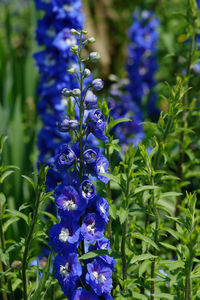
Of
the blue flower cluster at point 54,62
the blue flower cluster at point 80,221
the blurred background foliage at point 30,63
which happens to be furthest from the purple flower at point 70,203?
the blue flower cluster at point 54,62

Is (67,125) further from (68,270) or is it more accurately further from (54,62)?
(54,62)

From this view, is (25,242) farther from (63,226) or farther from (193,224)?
(193,224)

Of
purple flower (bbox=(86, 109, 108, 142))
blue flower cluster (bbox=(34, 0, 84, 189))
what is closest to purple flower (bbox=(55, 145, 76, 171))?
purple flower (bbox=(86, 109, 108, 142))

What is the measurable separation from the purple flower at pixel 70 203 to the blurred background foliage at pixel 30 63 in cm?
103

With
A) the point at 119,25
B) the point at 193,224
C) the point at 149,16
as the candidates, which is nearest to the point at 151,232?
the point at 193,224

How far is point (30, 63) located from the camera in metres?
3.81

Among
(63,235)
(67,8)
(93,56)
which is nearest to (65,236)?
(63,235)

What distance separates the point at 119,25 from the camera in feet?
16.9

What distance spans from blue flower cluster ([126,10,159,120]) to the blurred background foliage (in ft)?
0.42

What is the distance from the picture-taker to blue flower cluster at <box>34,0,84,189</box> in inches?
104

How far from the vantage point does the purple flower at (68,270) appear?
1219 mm

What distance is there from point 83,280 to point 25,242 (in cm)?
23

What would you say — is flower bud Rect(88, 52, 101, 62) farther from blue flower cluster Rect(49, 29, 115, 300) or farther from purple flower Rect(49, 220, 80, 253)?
purple flower Rect(49, 220, 80, 253)

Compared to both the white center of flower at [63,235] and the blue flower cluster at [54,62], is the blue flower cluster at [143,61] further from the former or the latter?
the white center of flower at [63,235]
